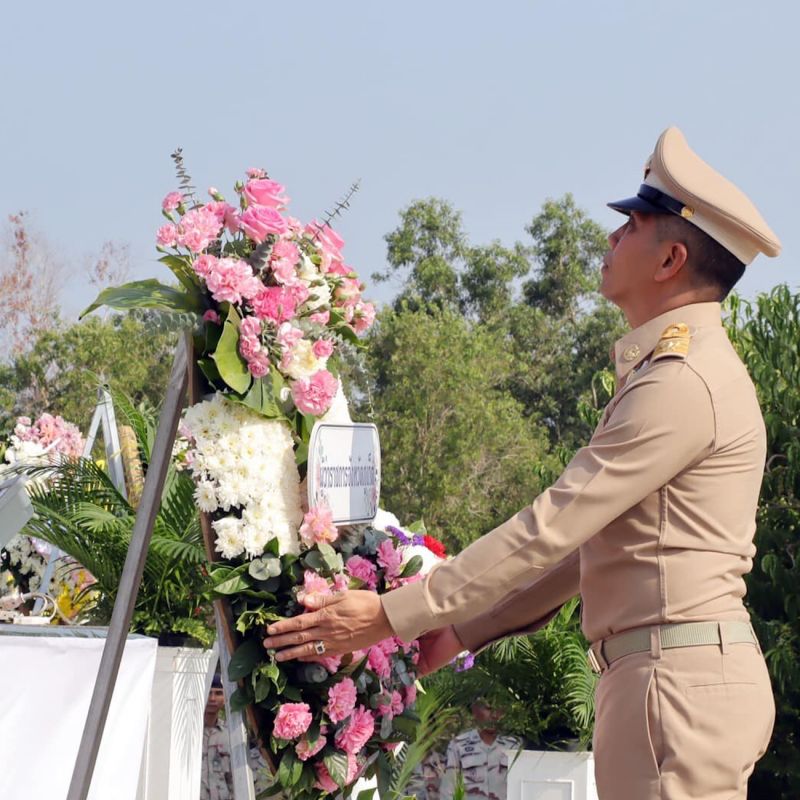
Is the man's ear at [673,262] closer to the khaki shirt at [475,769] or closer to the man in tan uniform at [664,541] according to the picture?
the man in tan uniform at [664,541]

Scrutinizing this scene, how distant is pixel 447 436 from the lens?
17469mm

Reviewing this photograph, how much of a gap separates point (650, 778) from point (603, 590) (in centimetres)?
33

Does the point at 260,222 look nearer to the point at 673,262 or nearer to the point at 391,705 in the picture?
the point at 673,262

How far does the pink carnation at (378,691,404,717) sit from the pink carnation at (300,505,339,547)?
15.6 inches

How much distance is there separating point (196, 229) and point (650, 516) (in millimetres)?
1015

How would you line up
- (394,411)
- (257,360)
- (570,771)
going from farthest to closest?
1. (394,411)
2. (570,771)
3. (257,360)

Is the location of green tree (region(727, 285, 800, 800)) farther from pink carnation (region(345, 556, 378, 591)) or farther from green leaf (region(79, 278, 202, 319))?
green leaf (region(79, 278, 202, 319))

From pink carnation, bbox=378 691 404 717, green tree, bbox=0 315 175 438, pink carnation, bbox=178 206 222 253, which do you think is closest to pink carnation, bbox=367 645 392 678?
pink carnation, bbox=378 691 404 717

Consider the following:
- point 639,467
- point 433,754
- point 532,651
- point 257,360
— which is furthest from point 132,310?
point 433,754

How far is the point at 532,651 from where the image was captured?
5.30 meters

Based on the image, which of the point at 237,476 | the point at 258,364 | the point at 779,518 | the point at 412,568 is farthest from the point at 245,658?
the point at 779,518

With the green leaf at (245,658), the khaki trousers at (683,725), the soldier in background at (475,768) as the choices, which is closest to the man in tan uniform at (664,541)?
the khaki trousers at (683,725)

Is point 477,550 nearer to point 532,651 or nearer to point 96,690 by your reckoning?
point 96,690

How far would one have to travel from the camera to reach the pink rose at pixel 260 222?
2465mm
